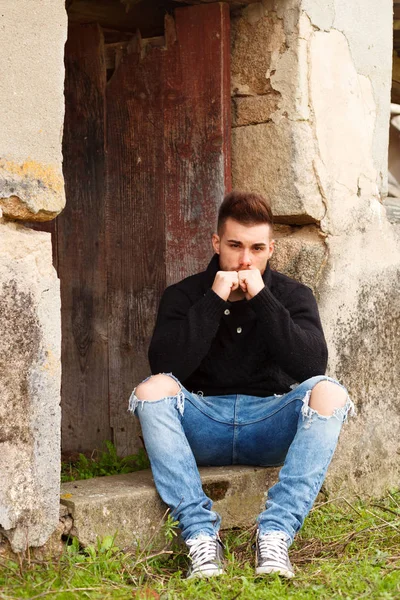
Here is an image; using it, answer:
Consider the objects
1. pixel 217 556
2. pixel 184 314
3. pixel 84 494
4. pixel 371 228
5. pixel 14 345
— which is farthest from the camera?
pixel 371 228

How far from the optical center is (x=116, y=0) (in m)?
4.44

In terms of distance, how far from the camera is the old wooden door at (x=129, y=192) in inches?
166

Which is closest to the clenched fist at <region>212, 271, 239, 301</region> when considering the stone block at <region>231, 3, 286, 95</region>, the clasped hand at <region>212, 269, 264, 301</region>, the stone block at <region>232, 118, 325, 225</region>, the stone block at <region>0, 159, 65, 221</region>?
the clasped hand at <region>212, 269, 264, 301</region>

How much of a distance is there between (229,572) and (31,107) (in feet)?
5.74

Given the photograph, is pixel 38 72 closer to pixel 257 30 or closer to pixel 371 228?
pixel 257 30

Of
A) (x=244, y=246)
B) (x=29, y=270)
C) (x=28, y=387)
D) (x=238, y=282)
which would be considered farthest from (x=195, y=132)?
(x=28, y=387)

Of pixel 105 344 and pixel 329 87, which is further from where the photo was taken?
pixel 105 344

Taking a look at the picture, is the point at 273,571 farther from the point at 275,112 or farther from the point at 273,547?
the point at 275,112

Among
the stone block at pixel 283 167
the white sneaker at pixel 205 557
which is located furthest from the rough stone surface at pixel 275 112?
the white sneaker at pixel 205 557

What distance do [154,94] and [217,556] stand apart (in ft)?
6.98

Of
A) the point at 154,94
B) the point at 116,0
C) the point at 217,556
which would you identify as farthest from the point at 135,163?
the point at 217,556

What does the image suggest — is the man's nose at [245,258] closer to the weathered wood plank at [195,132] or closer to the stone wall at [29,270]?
the weathered wood plank at [195,132]

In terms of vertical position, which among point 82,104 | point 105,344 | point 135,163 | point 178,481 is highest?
point 82,104

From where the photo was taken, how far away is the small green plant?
14.2ft
